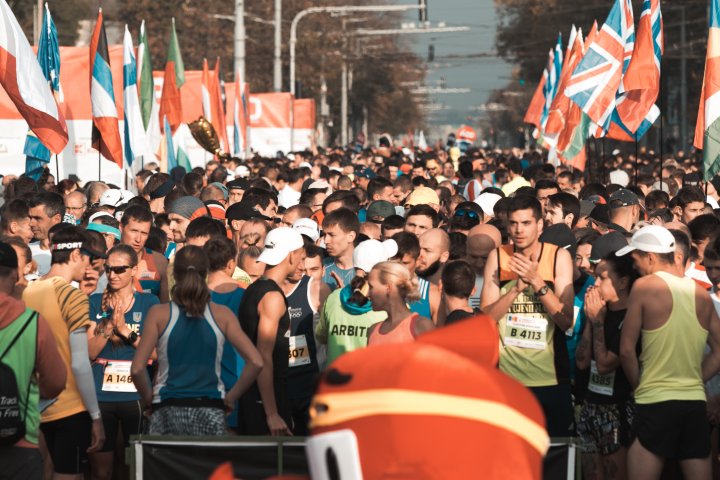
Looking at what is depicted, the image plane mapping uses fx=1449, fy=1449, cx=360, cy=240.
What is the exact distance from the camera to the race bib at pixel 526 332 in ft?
25.0

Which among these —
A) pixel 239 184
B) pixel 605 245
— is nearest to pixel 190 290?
pixel 605 245

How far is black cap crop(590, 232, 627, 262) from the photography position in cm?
844

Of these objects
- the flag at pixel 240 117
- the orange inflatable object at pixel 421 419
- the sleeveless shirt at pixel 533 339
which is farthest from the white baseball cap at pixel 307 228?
the flag at pixel 240 117

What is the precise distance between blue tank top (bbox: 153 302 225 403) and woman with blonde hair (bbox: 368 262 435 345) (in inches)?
30.4

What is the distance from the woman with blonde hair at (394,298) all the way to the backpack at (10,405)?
179 centimetres

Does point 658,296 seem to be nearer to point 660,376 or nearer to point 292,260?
point 660,376

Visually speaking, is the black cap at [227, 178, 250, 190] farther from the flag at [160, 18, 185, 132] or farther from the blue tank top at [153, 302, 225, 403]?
the flag at [160, 18, 185, 132]

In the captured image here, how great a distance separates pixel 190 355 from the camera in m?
6.49

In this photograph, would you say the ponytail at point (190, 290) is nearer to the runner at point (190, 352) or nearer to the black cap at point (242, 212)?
the runner at point (190, 352)

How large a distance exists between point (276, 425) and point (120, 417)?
1208 mm

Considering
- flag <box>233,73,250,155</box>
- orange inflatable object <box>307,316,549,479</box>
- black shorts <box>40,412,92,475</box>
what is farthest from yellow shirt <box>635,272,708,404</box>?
flag <box>233,73,250,155</box>

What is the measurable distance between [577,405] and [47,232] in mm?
4068

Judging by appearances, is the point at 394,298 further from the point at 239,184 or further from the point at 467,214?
the point at 239,184

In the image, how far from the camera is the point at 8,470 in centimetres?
571
